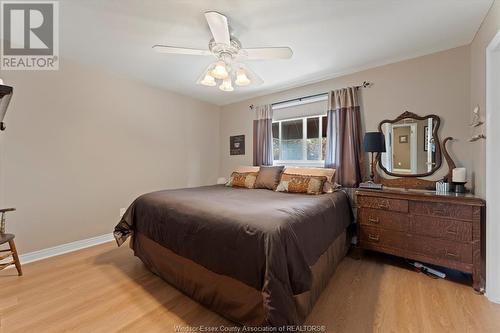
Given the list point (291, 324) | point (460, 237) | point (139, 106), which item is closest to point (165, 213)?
point (291, 324)

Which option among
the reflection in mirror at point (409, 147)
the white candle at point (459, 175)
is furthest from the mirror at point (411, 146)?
the white candle at point (459, 175)

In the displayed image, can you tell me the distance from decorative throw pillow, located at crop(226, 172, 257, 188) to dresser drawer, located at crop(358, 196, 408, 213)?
4.71 ft

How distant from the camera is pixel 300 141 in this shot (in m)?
3.56

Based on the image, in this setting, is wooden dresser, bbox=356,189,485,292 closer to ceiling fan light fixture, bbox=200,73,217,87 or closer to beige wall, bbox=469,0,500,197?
beige wall, bbox=469,0,500,197

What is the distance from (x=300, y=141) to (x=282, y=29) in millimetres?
1830

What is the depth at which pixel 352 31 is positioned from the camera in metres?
2.06

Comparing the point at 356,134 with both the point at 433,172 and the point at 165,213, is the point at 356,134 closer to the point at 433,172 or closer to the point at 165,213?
the point at 433,172

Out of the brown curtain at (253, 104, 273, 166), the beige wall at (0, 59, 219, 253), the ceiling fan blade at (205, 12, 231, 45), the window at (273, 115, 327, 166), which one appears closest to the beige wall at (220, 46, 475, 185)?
the window at (273, 115, 327, 166)

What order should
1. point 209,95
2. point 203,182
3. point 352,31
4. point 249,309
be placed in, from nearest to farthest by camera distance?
point 249,309, point 352,31, point 209,95, point 203,182

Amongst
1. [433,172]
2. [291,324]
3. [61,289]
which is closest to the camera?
[291,324]

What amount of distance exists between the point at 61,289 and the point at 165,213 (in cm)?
108

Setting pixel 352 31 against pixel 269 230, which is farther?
pixel 352 31

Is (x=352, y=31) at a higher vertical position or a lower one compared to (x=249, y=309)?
higher

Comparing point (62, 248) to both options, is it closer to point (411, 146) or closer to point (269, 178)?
point (269, 178)
